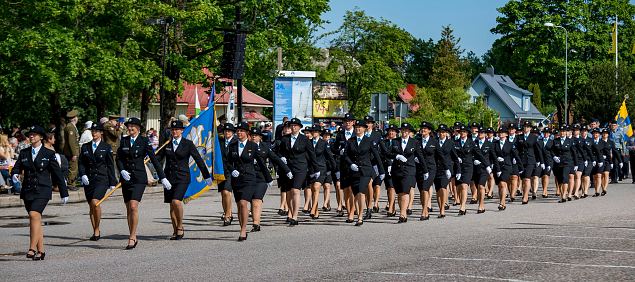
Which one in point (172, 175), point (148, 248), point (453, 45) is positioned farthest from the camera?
point (453, 45)

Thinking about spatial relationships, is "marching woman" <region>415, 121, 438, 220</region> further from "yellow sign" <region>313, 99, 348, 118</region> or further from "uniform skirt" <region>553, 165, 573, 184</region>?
"yellow sign" <region>313, 99, 348, 118</region>

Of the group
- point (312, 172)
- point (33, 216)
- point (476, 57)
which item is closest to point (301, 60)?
point (312, 172)

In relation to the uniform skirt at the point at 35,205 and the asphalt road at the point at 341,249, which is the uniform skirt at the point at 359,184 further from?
the uniform skirt at the point at 35,205

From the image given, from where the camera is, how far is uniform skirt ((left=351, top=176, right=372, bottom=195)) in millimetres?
18375

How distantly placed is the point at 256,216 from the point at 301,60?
30460 mm

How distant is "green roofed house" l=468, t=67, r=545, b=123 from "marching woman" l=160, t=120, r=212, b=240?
9576cm

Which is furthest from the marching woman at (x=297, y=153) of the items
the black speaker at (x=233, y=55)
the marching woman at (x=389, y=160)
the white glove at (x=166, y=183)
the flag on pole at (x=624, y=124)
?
the flag on pole at (x=624, y=124)

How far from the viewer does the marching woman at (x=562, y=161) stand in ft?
80.2

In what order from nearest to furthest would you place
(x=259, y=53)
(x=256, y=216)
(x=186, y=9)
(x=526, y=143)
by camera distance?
(x=256, y=216), (x=526, y=143), (x=186, y=9), (x=259, y=53)

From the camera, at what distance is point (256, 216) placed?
53.8 feet

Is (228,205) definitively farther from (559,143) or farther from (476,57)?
(476,57)

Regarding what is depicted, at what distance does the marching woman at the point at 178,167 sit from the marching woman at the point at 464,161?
678 cm

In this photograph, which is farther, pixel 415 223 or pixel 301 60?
pixel 301 60

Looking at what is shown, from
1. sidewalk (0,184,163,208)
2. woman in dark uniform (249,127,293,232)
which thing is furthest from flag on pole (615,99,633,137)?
woman in dark uniform (249,127,293,232)
